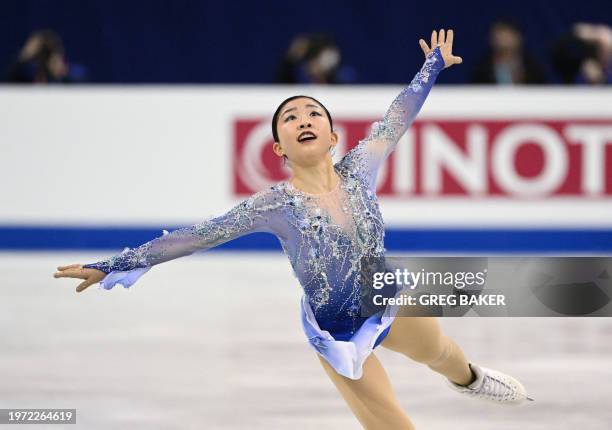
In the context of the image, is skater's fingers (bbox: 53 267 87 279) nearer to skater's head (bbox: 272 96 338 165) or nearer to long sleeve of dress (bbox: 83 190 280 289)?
long sleeve of dress (bbox: 83 190 280 289)

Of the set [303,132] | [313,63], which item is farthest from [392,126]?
[313,63]

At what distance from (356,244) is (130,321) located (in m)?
2.52

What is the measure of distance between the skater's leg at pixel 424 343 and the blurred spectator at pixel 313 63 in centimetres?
441

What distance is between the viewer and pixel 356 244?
3.25m

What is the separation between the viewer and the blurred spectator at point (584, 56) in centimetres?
779

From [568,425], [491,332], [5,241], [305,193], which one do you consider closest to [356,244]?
[305,193]

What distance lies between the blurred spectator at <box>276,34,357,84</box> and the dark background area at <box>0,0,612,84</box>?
60 centimetres

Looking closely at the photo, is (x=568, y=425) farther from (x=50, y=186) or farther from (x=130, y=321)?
(x=50, y=186)

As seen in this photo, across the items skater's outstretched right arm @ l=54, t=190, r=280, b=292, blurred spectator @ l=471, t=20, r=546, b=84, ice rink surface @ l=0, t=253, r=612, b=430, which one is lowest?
ice rink surface @ l=0, t=253, r=612, b=430

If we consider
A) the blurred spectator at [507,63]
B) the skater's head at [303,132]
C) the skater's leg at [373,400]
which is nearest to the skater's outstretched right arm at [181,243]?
the skater's head at [303,132]

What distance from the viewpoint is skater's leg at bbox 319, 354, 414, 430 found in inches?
123

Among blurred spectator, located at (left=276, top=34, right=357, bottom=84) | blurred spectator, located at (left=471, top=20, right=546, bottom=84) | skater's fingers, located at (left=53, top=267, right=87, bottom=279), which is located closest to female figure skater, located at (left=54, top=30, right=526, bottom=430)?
skater's fingers, located at (left=53, top=267, right=87, bottom=279)

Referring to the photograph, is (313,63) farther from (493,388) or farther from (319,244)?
(319,244)

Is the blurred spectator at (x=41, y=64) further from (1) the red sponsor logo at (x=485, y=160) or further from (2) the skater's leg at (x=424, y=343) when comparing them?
(2) the skater's leg at (x=424, y=343)
